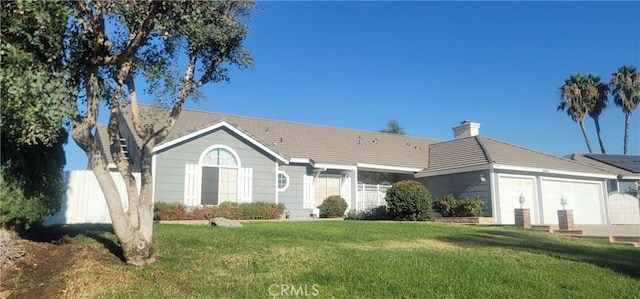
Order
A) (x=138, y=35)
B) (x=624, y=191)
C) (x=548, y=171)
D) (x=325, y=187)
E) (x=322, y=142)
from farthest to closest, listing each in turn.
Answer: (x=624, y=191) → (x=322, y=142) → (x=325, y=187) → (x=548, y=171) → (x=138, y=35)

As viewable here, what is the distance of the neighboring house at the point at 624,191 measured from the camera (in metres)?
24.9

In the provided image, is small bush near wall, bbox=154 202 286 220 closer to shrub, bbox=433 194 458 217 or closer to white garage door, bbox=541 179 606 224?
shrub, bbox=433 194 458 217

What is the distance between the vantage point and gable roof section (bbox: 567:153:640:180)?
85.4ft

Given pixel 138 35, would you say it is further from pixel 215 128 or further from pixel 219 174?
pixel 219 174

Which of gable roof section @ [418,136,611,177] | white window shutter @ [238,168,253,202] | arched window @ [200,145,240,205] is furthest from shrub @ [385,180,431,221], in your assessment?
arched window @ [200,145,240,205]

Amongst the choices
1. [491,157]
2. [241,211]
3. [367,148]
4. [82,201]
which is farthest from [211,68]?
[367,148]

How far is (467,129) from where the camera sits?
27781 millimetres

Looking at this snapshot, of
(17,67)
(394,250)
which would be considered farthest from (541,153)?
(17,67)

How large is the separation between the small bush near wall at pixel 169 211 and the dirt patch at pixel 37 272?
27.2ft

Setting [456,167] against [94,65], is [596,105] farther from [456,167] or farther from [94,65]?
[94,65]

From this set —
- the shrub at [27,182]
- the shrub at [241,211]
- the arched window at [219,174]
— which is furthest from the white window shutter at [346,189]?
the shrub at [27,182]

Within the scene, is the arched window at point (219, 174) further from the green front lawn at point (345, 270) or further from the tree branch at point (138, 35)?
the tree branch at point (138, 35)

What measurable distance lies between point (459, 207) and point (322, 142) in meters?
7.88

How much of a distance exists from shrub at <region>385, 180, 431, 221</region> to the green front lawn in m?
7.61
